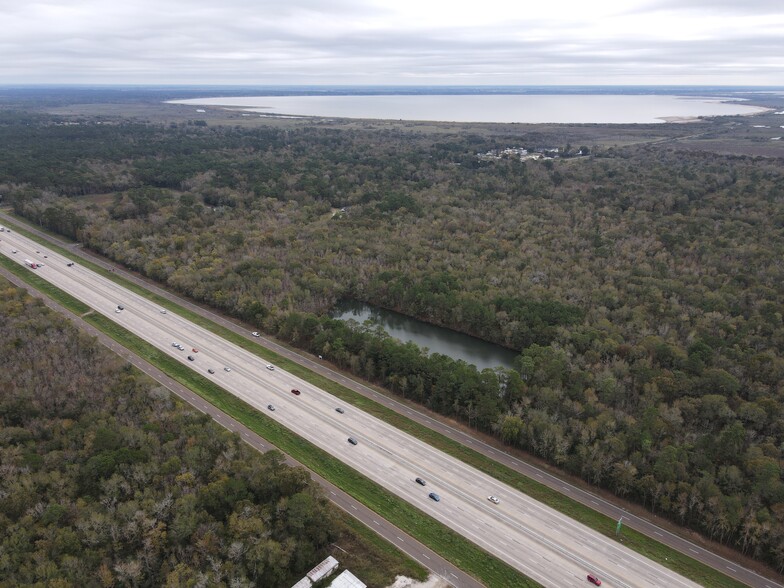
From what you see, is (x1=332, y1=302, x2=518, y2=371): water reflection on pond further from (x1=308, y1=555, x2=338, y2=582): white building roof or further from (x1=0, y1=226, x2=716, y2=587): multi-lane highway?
(x1=308, y1=555, x2=338, y2=582): white building roof

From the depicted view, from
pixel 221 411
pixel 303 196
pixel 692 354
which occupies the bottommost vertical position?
pixel 221 411

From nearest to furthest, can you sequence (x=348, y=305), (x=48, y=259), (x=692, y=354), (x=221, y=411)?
(x=221, y=411) → (x=692, y=354) → (x=348, y=305) → (x=48, y=259)

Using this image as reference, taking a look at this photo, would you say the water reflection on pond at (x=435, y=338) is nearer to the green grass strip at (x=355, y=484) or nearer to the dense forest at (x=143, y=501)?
the green grass strip at (x=355, y=484)

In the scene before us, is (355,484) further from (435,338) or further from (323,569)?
(435,338)

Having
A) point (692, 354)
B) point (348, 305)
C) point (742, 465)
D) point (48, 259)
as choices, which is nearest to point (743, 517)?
point (742, 465)

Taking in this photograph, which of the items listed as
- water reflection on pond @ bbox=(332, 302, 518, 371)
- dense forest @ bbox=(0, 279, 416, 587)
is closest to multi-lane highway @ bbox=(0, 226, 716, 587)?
dense forest @ bbox=(0, 279, 416, 587)

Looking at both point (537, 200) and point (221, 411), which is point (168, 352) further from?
point (537, 200)

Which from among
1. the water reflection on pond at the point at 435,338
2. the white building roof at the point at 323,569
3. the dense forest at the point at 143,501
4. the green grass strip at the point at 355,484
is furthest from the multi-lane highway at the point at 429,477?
the water reflection on pond at the point at 435,338
